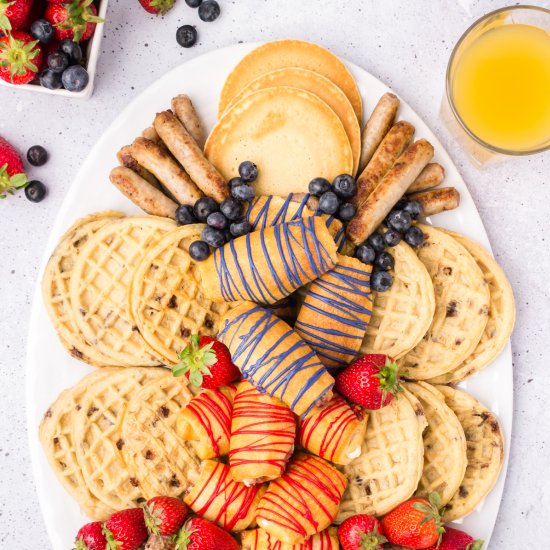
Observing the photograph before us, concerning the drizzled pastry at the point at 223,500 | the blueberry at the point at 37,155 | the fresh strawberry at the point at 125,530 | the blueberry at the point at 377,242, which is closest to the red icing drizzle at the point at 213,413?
the drizzled pastry at the point at 223,500

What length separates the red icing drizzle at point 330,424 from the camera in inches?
95.6

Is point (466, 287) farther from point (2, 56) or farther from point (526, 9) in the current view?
point (2, 56)

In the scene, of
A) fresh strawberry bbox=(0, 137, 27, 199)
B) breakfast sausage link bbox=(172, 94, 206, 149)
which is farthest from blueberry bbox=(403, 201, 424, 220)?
fresh strawberry bbox=(0, 137, 27, 199)

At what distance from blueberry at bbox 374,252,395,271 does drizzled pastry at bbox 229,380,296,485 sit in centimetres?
67

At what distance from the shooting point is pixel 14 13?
254 centimetres

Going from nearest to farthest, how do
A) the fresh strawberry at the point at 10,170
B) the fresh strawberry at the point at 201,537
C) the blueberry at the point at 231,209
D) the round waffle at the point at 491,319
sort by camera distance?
the fresh strawberry at the point at 201,537
the blueberry at the point at 231,209
the round waffle at the point at 491,319
the fresh strawberry at the point at 10,170

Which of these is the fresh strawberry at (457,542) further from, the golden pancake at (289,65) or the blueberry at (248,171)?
the golden pancake at (289,65)

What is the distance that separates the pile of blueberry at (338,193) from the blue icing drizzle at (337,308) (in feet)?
0.72

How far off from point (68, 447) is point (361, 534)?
3.94 ft

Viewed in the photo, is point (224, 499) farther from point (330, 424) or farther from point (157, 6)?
point (157, 6)

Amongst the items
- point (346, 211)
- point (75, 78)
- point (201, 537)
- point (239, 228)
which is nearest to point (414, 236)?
point (346, 211)

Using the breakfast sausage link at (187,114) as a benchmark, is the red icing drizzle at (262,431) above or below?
below

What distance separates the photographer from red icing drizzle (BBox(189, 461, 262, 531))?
246cm

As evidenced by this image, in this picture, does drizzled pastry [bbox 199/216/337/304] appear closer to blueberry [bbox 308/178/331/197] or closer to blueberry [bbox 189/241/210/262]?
blueberry [bbox 189/241/210/262]
